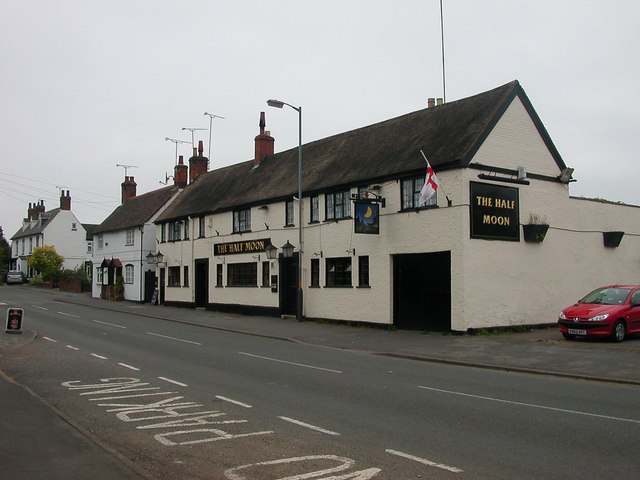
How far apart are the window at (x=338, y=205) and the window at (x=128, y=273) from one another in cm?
2305

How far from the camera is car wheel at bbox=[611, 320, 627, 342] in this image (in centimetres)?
1794

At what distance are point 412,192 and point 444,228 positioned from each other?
2.24 meters

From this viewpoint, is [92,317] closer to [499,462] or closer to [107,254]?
[107,254]

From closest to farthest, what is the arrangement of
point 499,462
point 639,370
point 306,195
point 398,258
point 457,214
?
1. point 499,462
2. point 639,370
3. point 457,214
4. point 398,258
5. point 306,195

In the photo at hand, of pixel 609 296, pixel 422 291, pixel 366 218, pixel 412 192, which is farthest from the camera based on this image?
pixel 366 218

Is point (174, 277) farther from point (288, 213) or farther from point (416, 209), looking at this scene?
point (416, 209)

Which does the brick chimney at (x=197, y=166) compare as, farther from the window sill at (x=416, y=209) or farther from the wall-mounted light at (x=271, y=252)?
the window sill at (x=416, y=209)

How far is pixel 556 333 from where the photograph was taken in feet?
69.2

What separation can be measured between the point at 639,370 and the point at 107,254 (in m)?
43.0

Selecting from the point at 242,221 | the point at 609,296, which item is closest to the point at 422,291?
the point at 609,296

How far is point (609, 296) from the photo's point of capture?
1908cm

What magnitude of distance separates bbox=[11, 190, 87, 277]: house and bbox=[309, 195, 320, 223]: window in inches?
2295

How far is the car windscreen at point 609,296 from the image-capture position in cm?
1872

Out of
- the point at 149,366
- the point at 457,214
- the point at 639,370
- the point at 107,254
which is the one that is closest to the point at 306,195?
the point at 457,214
